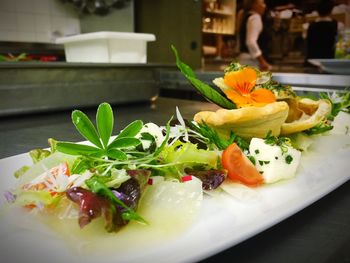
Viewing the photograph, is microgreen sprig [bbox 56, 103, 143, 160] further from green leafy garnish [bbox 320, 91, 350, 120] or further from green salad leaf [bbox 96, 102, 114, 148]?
green leafy garnish [bbox 320, 91, 350, 120]

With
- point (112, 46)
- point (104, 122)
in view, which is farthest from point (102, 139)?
point (112, 46)

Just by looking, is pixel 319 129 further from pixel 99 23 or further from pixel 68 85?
pixel 99 23

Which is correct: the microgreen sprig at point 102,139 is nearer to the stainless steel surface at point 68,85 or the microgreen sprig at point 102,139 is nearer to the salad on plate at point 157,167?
the salad on plate at point 157,167

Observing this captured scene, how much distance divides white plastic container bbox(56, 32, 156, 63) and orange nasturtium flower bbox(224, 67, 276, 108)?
1162mm

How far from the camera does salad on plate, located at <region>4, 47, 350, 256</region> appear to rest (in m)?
0.55

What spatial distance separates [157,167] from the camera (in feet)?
2.23

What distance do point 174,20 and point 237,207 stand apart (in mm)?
4449

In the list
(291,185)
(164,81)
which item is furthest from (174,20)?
(291,185)

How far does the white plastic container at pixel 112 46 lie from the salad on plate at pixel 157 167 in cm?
115

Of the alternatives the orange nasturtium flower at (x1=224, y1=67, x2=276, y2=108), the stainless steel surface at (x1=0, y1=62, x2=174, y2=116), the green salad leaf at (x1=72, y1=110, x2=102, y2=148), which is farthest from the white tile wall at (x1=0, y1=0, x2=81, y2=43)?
the green salad leaf at (x1=72, y1=110, x2=102, y2=148)

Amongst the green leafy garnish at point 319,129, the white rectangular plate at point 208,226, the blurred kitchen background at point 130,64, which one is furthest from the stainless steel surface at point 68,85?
the green leafy garnish at point 319,129

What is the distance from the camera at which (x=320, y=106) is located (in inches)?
45.8

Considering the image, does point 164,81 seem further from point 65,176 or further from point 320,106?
point 65,176

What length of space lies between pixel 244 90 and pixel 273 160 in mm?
320
